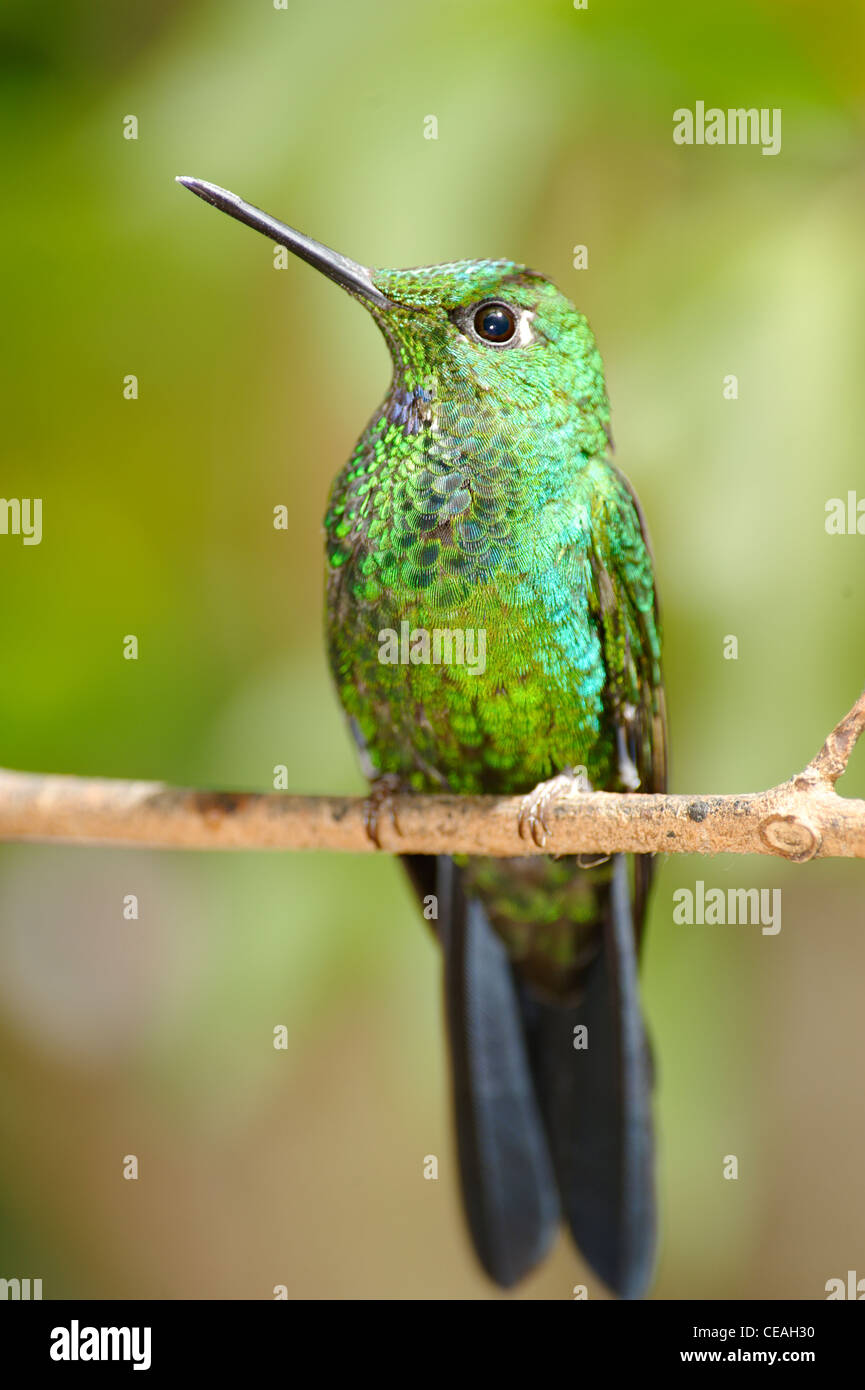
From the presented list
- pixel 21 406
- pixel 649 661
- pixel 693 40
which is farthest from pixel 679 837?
pixel 21 406

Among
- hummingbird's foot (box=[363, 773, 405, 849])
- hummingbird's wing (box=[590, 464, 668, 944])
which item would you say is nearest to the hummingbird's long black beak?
hummingbird's wing (box=[590, 464, 668, 944])

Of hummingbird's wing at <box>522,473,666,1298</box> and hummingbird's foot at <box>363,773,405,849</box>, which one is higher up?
hummingbird's foot at <box>363,773,405,849</box>

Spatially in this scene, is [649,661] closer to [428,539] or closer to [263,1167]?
[428,539]

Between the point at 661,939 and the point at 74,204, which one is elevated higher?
the point at 74,204

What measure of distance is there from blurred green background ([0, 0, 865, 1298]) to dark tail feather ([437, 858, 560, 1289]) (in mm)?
119

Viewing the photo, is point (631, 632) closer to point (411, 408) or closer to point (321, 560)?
point (411, 408)

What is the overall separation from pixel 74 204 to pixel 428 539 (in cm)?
136

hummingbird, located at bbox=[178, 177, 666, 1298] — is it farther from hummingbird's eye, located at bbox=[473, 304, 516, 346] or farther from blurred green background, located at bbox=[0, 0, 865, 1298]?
blurred green background, located at bbox=[0, 0, 865, 1298]

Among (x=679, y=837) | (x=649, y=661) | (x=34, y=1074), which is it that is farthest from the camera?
(x=34, y=1074)

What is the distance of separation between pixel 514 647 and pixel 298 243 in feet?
2.96

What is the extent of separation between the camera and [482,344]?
254 centimetres

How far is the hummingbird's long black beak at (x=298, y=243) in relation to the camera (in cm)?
226

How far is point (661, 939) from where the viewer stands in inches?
120

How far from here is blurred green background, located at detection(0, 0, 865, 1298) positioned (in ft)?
8.93
